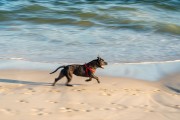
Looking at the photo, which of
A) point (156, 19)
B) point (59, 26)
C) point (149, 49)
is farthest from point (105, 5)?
point (149, 49)

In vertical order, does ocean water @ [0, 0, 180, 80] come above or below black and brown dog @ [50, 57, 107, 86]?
above

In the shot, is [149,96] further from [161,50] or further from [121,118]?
[161,50]

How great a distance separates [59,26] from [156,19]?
13.5 feet

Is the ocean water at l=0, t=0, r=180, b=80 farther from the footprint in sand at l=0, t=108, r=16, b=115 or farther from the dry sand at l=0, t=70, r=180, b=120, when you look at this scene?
the footprint in sand at l=0, t=108, r=16, b=115

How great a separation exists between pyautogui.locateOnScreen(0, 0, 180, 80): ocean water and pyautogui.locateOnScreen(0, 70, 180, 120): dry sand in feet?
5.25

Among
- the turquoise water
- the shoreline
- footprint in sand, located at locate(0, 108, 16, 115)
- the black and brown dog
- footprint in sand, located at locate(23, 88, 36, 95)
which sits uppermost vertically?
the turquoise water

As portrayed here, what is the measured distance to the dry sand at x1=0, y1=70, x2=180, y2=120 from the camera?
5.70 metres

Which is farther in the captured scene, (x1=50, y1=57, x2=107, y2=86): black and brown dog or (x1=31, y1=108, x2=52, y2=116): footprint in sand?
(x1=50, y1=57, x2=107, y2=86): black and brown dog

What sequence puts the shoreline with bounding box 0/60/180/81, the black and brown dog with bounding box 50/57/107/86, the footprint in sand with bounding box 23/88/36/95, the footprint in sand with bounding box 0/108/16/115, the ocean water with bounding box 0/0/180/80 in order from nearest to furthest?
the footprint in sand with bounding box 0/108/16/115
the footprint in sand with bounding box 23/88/36/95
the black and brown dog with bounding box 50/57/107/86
the shoreline with bounding box 0/60/180/81
the ocean water with bounding box 0/0/180/80

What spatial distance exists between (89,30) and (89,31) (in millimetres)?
208

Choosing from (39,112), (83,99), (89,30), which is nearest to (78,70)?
(83,99)

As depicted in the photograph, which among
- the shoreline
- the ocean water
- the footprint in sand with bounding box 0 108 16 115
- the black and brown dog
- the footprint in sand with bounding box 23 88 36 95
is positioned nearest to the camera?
the footprint in sand with bounding box 0 108 16 115

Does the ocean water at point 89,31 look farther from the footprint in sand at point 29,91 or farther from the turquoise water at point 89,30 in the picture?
the footprint in sand at point 29,91

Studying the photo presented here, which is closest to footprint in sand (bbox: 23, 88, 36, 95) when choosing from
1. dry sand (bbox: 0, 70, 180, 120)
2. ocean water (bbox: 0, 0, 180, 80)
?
dry sand (bbox: 0, 70, 180, 120)
